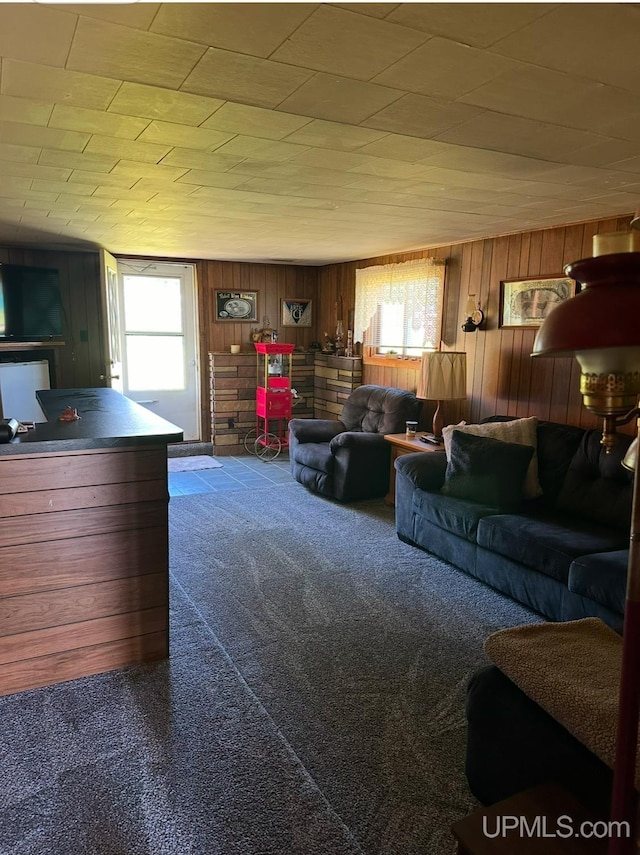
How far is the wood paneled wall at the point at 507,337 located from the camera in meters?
3.80

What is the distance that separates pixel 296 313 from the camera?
696 cm

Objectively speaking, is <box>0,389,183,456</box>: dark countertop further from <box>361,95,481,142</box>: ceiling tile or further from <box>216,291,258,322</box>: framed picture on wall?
<box>216,291,258,322</box>: framed picture on wall

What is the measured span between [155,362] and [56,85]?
5.00 m

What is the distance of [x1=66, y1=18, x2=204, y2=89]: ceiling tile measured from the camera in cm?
135

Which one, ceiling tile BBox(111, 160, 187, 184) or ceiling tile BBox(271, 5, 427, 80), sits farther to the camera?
ceiling tile BBox(111, 160, 187, 184)

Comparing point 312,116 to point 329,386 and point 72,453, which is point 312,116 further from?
point 329,386

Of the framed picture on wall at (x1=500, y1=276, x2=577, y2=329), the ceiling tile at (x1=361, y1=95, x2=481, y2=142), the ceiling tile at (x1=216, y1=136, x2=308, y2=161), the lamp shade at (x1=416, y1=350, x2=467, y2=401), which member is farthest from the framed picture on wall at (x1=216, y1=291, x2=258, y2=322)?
the ceiling tile at (x1=361, y1=95, x2=481, y2=142)

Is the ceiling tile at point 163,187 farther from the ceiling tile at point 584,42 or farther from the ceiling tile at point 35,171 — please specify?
the ceiling tile at point 584,42

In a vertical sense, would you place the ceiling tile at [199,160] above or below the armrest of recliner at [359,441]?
above

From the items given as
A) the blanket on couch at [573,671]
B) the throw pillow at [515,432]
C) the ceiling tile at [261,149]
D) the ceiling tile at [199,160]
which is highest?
the ceiling tile at [199,160]

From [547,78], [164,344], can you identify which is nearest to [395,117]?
[547,78]

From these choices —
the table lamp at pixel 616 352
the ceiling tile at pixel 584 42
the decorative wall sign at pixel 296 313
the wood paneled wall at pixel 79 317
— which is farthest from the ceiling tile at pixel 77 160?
the decorative wall sign at pixel 296 313

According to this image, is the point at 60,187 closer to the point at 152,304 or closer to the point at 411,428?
the point at 411,428

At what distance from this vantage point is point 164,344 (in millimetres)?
6559
